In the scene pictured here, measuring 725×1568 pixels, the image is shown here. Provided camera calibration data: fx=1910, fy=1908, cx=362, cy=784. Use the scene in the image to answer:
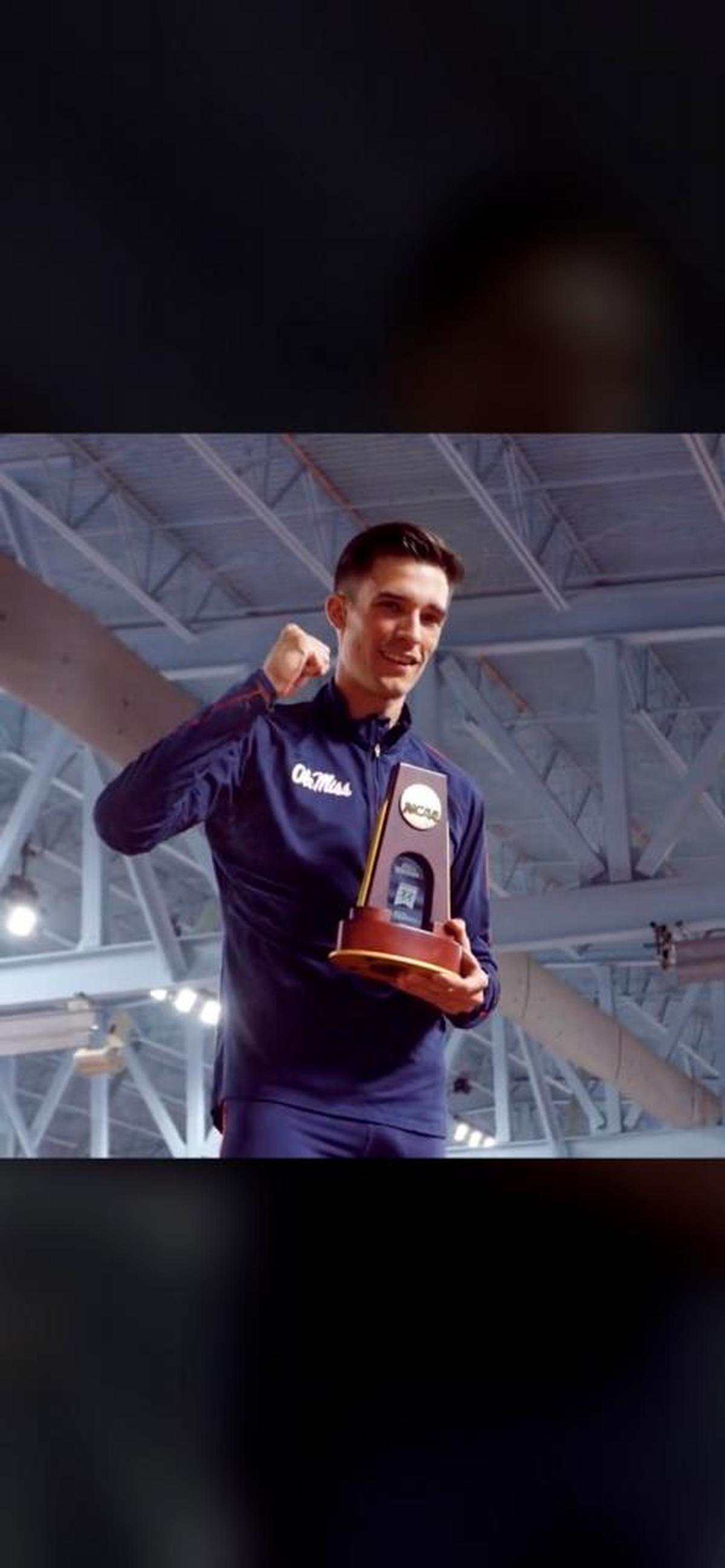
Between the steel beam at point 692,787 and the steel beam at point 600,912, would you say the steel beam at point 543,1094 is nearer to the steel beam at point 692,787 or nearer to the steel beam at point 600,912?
the steel beam at point 600,912

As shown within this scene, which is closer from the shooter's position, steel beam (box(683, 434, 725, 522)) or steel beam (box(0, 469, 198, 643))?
steel beam (box(0, 469, 198, 643))

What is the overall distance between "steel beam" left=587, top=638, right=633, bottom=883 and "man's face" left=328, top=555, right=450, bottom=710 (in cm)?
263

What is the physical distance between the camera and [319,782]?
3316mm

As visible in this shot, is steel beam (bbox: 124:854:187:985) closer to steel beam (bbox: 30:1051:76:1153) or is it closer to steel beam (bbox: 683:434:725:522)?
steel beam (bbox: 683:434:725:522)

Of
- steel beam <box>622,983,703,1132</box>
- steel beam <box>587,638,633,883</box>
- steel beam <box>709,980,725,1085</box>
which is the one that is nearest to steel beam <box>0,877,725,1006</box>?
steel beam <box>587,638,633,883</box>

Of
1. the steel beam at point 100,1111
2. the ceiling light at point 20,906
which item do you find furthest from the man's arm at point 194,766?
the steel beam at point 100,1111

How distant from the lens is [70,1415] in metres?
2.80

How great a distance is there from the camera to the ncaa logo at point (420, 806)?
3.24 metres

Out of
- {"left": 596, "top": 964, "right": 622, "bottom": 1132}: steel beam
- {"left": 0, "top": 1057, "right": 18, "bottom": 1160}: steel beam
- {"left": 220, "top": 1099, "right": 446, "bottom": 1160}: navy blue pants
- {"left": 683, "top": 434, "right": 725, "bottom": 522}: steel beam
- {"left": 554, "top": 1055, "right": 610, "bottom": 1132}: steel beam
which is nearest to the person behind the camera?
{"left": 220, "top": 1099, "right": 446, "bottom": 1160}: navy blue pants

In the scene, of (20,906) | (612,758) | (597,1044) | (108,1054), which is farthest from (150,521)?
(597,1044)

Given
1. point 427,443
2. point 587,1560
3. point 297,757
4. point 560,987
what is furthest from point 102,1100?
point 587,1560

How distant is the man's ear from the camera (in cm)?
342
